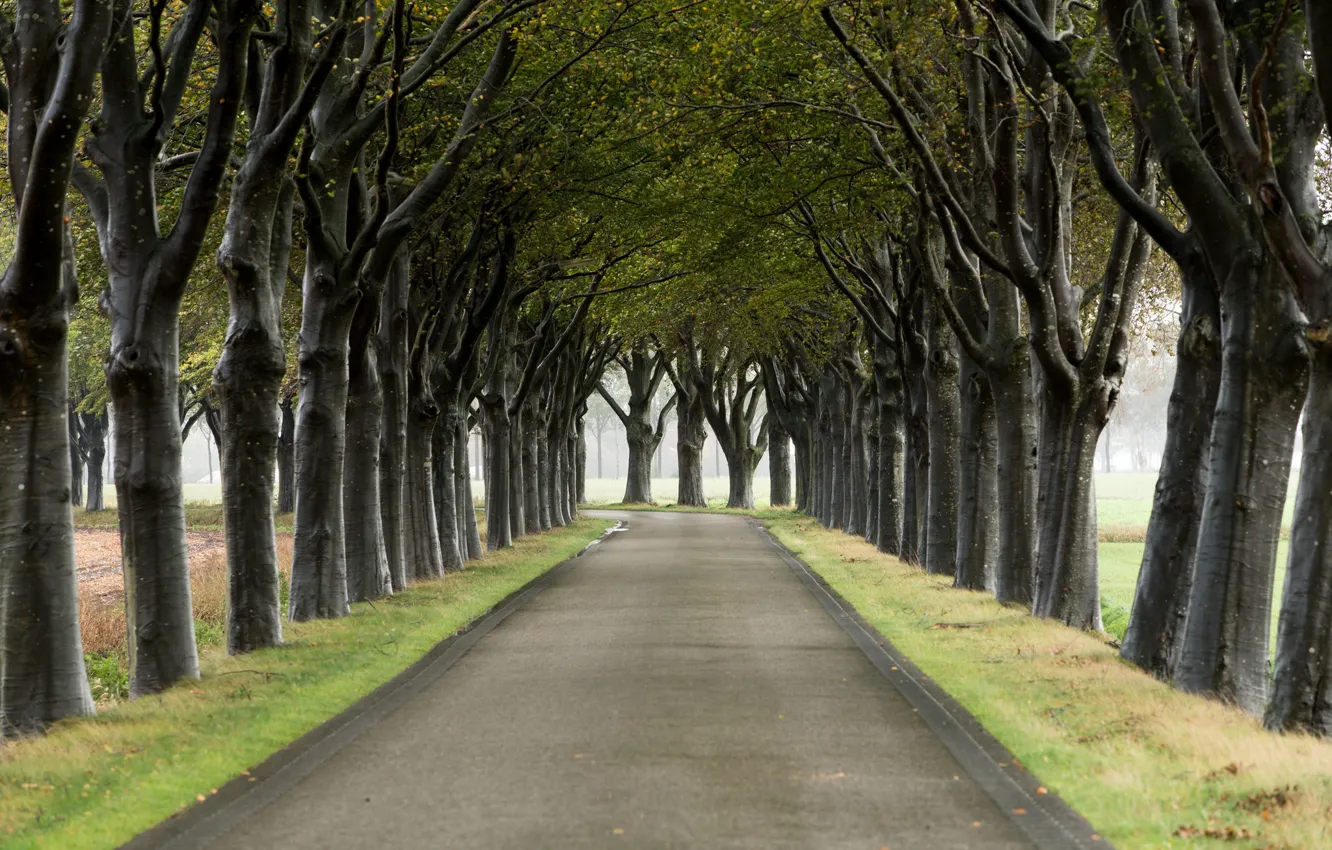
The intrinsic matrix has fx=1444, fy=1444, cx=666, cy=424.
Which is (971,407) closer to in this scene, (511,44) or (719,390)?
(511,44)

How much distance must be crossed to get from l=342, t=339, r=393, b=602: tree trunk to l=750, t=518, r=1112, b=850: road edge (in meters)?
7.27

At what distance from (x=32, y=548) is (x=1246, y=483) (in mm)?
8928

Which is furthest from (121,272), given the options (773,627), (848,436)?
(848,436)

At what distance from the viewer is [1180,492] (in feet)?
41.8

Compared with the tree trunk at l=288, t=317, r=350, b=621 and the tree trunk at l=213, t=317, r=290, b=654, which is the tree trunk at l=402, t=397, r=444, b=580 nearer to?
the tree trunk at l=288, t=317, r=350, b=621

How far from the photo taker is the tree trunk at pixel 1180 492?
1231 centimetres

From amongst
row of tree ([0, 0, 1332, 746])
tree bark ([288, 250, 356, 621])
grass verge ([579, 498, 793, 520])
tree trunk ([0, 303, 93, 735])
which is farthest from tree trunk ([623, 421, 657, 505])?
tree trunk ([0, 303, 93, 735])

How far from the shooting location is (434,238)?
2408cm

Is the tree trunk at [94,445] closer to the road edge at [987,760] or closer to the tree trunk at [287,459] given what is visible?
the tree trunk at [287,459]

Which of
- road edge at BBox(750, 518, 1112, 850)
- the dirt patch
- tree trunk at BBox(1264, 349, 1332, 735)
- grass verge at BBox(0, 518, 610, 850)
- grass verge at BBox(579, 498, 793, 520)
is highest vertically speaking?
tree trunk at BBox(1264, 349, 1332, 735)

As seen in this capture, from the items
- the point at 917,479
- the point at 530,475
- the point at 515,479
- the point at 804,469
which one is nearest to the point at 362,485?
the point at 917,479

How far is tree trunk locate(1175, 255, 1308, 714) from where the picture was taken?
35.3 feet

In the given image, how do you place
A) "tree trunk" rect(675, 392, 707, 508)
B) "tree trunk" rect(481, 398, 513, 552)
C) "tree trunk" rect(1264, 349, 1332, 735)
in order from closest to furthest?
"tree trunk" rect(1264, 349, 1332, 735), "tree trunk" rect(481, 398, 513, 552), "tree trunk" rect(675, 392, 707, 508)

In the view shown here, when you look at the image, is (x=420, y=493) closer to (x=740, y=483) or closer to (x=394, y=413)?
(x=394, y=413)
